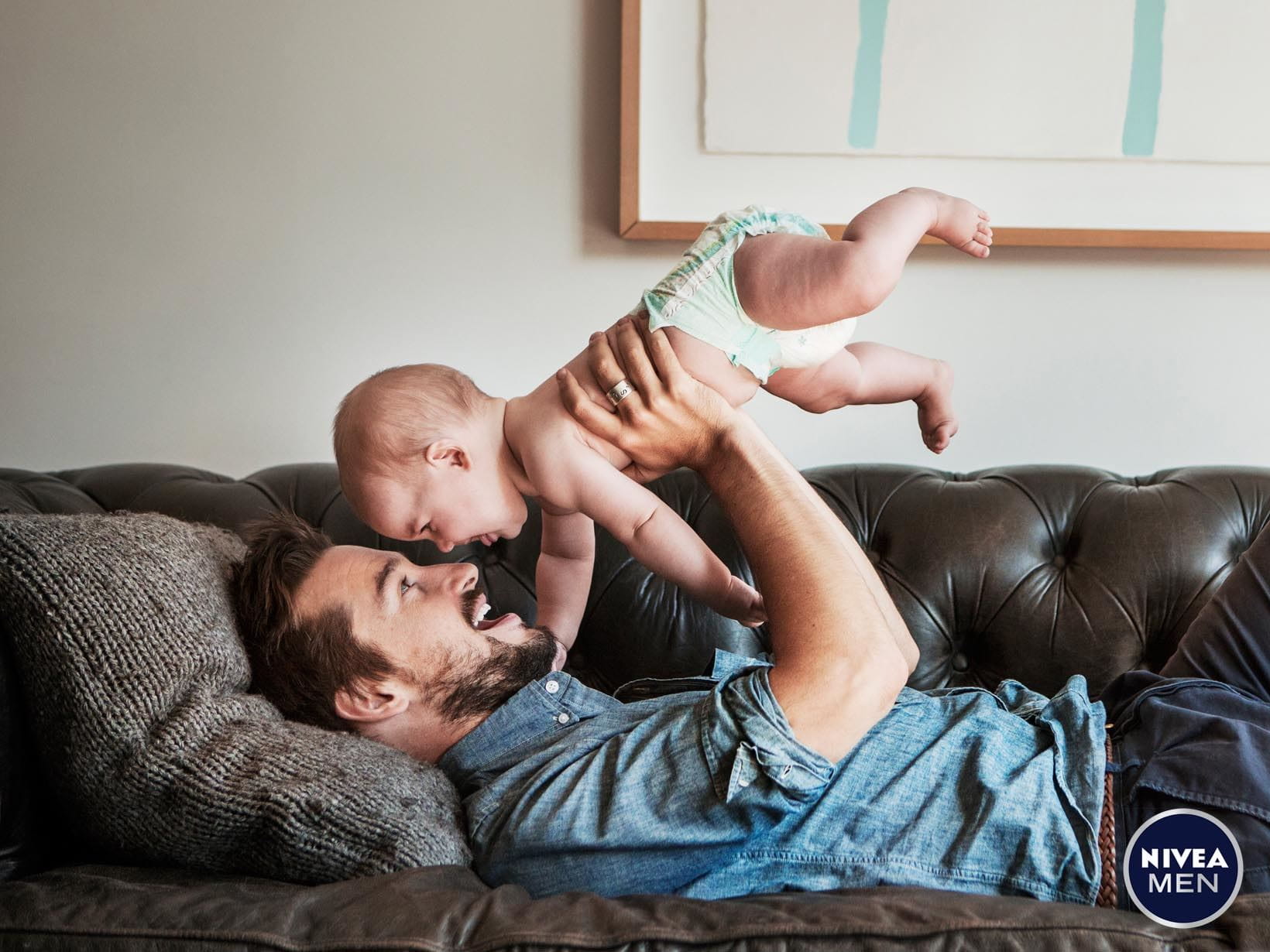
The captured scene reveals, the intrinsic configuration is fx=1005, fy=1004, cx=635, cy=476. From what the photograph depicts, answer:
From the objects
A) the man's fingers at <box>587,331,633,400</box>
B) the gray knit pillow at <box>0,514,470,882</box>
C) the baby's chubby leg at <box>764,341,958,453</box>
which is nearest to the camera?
the gray knit pillow at <box>0,514,470,882</box>

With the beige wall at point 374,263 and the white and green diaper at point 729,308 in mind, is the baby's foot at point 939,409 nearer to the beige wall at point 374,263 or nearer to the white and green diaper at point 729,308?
the white and green diaper at point 729,308

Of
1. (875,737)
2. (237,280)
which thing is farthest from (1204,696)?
(237,280)

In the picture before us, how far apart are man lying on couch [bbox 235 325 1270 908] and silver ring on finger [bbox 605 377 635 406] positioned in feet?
0.06

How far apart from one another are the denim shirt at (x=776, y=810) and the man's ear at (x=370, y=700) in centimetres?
19

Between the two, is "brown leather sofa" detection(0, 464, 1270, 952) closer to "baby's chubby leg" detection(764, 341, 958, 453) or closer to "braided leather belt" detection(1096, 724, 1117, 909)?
"baby's chubby leg" detection(764, 341, 958, 453)

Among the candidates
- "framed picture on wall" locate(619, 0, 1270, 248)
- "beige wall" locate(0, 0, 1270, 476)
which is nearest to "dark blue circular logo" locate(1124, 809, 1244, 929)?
"beige wall" locate(0, 0, 1270, 476)

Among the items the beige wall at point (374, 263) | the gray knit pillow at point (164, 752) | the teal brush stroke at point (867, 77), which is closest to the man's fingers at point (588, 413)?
the gray knit pillow at point (164, 752)

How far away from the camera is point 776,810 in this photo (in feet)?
3.67

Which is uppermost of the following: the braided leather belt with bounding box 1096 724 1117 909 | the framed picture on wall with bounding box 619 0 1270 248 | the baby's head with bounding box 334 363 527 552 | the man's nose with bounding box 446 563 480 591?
the framed picture on wall with bounding box 619 0 1270 248

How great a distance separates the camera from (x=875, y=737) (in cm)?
130

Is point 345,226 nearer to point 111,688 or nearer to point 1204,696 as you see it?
point 111,688

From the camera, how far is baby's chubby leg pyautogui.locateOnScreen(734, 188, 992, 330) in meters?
1.41

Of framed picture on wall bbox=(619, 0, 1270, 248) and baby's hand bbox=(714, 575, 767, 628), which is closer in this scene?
baby's hand bbox=(714, 575, 767, 628)

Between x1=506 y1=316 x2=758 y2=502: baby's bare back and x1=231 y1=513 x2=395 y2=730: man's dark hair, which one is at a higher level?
x1=506 y1=316 x2=758 y2=502: baby's bare back
